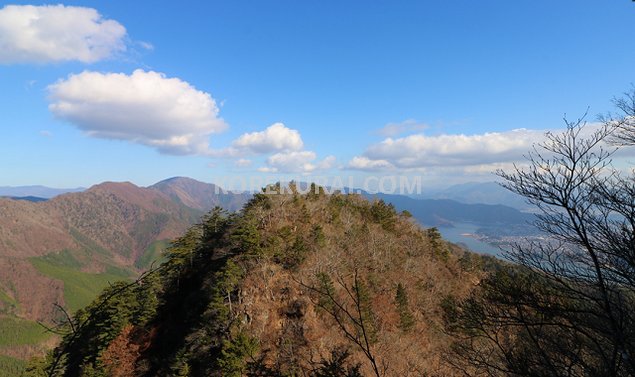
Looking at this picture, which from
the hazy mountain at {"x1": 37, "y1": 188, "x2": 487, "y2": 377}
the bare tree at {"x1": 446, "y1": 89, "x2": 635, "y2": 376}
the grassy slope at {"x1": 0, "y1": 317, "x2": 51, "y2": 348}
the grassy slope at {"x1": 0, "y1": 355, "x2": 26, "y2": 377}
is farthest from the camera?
the grassy slope at {"x1": 0, "y1": 317, "x2": 51, "y2": 348}

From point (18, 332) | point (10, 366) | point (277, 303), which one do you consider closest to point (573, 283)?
point (277, 303)

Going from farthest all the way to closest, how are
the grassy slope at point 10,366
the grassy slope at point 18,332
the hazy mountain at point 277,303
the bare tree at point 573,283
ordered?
the grassy slope at point 18,332 < the grassy slope at point 10,366 < the hazy mountain at point 277,303 < the bare tree at point 573,283

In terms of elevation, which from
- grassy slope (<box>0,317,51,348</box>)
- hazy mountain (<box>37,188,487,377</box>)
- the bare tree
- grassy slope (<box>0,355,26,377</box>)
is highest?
the bare tree

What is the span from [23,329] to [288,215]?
19058 cm

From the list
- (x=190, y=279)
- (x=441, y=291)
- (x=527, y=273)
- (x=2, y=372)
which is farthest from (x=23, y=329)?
(x=527, y=273)

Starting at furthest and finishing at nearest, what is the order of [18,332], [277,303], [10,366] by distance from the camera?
1. [18,332]
2. [10,366]
3. [277,303]

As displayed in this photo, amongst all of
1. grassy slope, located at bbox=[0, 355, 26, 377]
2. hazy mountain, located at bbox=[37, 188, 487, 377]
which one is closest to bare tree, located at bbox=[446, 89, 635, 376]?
hazy mountain, located at bbox=[37, 188, 487, 377]

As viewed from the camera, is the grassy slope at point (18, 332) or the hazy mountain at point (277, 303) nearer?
the hazy mountain at point (277, 303)

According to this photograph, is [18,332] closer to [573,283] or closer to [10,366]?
[10,366]

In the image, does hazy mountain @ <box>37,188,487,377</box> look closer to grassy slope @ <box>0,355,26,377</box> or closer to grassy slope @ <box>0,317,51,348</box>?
grassy slope @ <box>0,355,26,377</box>

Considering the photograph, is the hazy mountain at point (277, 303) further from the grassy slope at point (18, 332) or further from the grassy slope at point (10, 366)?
the grassy slope at point (18, 332)

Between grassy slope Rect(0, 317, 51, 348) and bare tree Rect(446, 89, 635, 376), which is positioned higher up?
bare tree Rect(446, 89, 635, 376)

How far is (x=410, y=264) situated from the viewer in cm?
4588

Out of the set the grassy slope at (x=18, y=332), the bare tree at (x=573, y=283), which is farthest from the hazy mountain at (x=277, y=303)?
Result: the grassy slope at (x=18, y=332)
